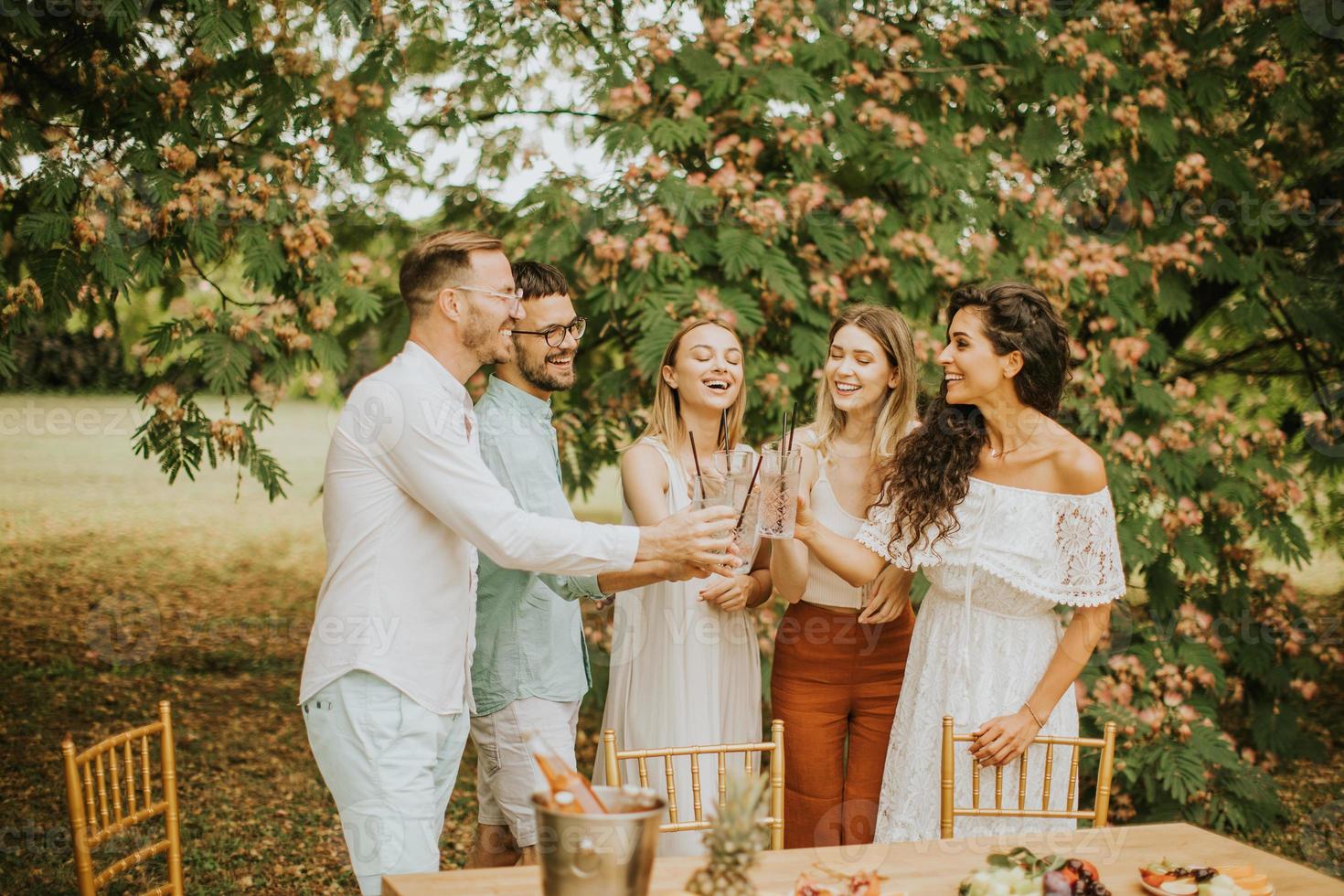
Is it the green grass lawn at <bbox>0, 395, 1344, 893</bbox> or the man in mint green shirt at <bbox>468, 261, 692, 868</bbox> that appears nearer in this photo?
the man in mint green shirt at <bbox>468, 261, 692, 868</bbox>

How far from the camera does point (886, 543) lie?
3.30 meters

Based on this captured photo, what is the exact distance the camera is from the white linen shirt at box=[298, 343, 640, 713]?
2529mm

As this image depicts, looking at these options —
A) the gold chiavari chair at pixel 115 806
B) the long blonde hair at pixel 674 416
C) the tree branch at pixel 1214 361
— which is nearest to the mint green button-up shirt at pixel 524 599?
the long blonde hair at pixel 674 416

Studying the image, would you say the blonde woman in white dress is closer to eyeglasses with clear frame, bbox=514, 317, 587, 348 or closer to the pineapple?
eyeglasses with clear frame, bbox=514, 317, 587, 348

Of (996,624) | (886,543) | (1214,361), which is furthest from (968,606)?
(1214,361)

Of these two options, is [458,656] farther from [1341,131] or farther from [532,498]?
[1341,131]

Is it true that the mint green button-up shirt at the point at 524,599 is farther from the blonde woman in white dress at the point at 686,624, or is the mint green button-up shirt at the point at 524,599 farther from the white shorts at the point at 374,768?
the white shorts at the point at 374,768

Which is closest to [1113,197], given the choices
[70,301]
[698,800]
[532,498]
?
[532,498]

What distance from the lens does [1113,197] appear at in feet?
17.6

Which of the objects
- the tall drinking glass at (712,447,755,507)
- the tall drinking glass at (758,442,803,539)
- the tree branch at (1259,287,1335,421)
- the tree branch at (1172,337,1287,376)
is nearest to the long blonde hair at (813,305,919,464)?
the tall drinking glass at (758,442,803,539)

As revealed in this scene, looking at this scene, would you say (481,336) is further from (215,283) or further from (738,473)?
(215,283)

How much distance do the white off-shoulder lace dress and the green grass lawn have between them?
112 inches

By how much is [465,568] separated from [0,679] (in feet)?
21.9

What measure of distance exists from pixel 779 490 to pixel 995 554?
0.70 m
